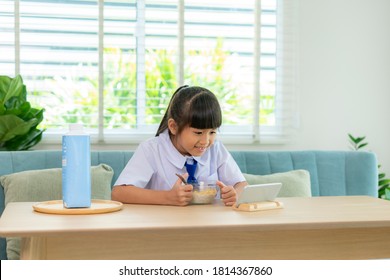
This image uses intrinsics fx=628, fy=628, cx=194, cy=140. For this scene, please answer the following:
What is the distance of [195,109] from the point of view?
2.30m

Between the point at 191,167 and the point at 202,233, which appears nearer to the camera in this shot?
the point at 202,233

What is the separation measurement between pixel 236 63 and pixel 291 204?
193 cm

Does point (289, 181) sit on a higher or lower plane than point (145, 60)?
lower

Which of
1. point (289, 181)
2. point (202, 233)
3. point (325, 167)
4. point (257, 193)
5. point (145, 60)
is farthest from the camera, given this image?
point (145, 60)

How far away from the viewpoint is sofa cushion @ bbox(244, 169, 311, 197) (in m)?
3.02

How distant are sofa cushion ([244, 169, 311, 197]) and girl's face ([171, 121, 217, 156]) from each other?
0.73 m

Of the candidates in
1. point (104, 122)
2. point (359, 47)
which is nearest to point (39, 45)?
point (104, 122)

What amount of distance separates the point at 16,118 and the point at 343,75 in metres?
2.10

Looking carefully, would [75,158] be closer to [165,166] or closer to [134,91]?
[165,166]

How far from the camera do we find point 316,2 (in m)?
4.02

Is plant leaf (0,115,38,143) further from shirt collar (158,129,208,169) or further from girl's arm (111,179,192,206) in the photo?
girl's arm (111,179,192,206)

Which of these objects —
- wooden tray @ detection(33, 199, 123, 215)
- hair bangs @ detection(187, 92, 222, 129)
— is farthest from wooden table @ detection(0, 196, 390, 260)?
hair bangs @ detection(187, 92, 222, 129)

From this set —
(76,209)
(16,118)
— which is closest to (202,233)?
(76,209)

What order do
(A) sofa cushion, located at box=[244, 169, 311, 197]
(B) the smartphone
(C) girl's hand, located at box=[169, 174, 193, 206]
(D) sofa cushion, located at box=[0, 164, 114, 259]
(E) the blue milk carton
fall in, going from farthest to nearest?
1. (A) sofa cushion, located at box=[244, 169, 311, 197]
2. (D) sofa cushion, located at box=[0, 164, 114, 259]
3. (C) girl's hand, located at box=[169, 174, 193, 206]
4. (B) the smartphone
5. (E) the blue milk carton
